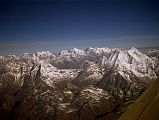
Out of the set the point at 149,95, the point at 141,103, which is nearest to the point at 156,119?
the point at 141,103

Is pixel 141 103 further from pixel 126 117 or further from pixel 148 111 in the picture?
pixel 126 117

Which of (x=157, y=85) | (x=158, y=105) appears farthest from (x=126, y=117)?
(x=157, y=85)

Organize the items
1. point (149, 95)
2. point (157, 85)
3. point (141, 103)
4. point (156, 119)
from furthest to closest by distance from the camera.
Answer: point (157, 85) → point (149, 95) → point (141, 103) → point (156, 119)

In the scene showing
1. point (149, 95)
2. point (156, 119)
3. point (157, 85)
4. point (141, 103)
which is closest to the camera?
point (156, 119)

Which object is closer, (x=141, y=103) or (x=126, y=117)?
(x=126, y=117)

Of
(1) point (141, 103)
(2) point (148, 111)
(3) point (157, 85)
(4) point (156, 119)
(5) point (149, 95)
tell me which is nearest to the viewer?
(4) point (156, 119)

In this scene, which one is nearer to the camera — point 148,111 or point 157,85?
point 148,111

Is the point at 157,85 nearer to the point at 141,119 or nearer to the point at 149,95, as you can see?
the point at 149,95


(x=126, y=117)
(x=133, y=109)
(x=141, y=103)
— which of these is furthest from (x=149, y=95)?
(x=126, y=117)
